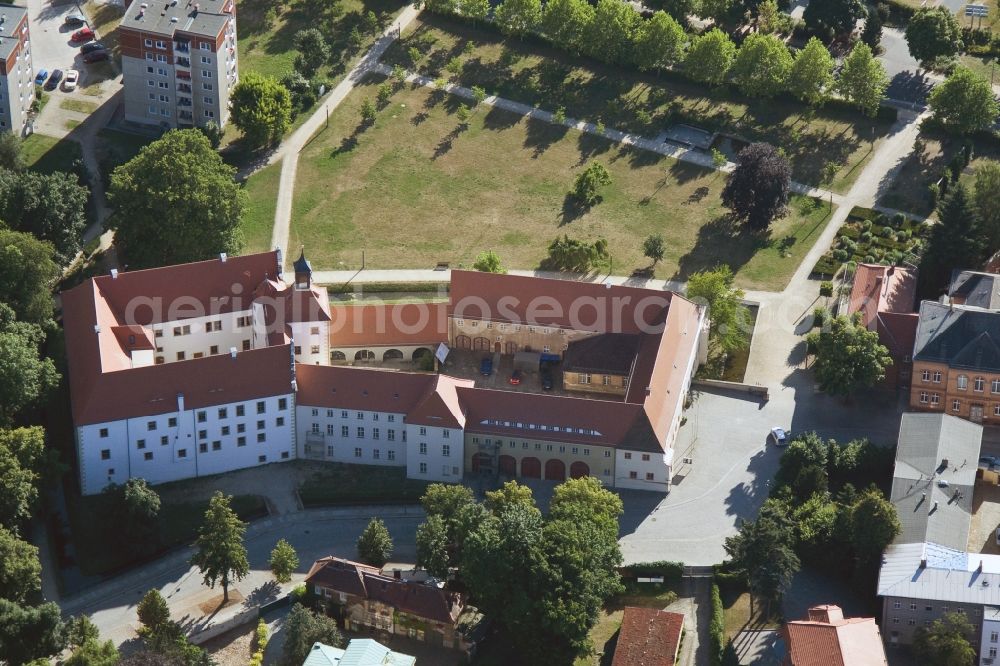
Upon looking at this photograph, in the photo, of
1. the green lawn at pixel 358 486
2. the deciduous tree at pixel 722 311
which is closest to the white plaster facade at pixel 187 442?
the green lawn at pixel 358 486

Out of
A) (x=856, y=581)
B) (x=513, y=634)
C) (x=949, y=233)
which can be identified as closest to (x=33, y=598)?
(x=513, y=634)

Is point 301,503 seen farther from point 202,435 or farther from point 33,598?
point 33,598

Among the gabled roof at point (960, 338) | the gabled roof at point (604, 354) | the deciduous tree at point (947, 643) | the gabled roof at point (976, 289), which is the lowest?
the deciduous tree at point (947, 643)

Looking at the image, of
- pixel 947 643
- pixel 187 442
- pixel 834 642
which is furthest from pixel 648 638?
pixel 187 442

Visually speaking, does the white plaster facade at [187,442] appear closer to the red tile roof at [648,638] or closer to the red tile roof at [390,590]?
the red tile roof at [390,590]

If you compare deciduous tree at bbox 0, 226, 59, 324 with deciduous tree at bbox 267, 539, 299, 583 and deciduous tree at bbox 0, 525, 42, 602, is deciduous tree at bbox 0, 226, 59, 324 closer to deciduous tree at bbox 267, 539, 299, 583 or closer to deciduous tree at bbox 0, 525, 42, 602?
deciduous tree at bbox 0, 525, 42, 602

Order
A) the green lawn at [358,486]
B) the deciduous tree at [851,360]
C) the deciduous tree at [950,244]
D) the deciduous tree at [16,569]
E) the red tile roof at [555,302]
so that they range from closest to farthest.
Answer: the deciduous tree at [16,569] < the green lawn at [358,486] < the deciduous tree at [851,360] < the red tile roof at [555,302] < the deciduous tree at [950,244]

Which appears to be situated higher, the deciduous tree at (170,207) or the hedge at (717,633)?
the deciduous tree at (170,207)

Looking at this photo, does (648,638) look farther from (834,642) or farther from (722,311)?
(722,311)
